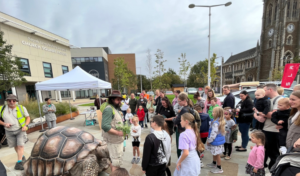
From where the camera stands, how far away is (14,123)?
313 cm

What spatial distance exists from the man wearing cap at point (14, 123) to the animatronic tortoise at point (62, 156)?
1183mm

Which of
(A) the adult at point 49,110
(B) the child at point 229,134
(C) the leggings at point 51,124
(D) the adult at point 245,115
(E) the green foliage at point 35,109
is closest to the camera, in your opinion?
(B) the child at point 229,134

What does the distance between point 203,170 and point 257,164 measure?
1118 mm

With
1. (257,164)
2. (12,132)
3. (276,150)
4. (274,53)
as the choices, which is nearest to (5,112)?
(12,132)

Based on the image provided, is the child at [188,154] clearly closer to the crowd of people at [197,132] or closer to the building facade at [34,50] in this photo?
the crowd of people at [197,132]

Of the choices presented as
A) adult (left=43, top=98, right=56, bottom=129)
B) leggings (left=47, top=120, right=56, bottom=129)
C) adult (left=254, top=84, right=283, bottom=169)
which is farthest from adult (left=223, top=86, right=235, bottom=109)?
leggings (left=47, top=120, right=56, bottom=129)

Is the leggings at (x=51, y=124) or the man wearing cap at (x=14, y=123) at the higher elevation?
the man wearing cap at (x=14, y=123)

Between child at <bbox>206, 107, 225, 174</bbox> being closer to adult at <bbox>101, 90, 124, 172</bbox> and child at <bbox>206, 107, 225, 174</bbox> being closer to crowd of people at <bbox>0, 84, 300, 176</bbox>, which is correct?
crowd of people at <bbox>0, 84, 300, 176</bbox>

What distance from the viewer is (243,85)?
15.9 meters

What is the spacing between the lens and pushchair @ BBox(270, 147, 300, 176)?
3.96ft

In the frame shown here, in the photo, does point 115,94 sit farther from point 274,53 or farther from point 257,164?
point 274,53

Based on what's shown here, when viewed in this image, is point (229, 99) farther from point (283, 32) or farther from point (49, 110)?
point (283, 32)

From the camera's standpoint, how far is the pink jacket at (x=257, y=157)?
7.17ft

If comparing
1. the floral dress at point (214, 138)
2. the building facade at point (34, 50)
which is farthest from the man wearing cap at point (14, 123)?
the building facade at point (34, 50)
